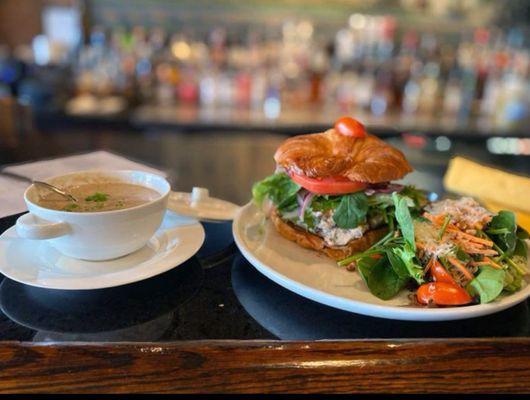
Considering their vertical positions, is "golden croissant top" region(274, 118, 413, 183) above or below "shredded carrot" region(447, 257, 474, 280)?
above

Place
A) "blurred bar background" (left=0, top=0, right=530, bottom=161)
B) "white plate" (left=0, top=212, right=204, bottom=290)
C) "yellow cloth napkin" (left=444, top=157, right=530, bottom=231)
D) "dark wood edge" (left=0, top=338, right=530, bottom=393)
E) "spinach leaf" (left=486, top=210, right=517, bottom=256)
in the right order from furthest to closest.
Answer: "blurred bar background" (left=0, top=0, right=530, bottom=161)
"yellow cloth napkin" (left=444, top=157, right=530, bottom=231)
"spinach leaf" (left=486, top=210, right=517, bottom=256)
"white plate" (left=0, top=212, right=204, bottom=290)
"dark wood edge" (left=0, top=338, right=530, bottom=393)

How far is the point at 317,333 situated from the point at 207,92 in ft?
8.72

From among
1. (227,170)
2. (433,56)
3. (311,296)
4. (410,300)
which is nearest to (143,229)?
(311,296)

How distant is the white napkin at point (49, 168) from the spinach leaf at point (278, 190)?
13.5 inches

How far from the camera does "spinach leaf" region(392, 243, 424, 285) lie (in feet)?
2.36

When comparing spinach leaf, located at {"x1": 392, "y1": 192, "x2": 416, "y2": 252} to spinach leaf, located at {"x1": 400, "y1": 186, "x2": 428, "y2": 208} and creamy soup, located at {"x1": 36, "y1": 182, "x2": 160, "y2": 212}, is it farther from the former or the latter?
creamy soup, located at {"x1": 36, "y1": 182, "x2": 160, "y2": 212}

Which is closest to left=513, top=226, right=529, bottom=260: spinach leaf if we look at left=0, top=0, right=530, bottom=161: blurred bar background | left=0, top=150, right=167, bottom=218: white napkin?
left=0, top=150, right=167, bottom=218: white napkin

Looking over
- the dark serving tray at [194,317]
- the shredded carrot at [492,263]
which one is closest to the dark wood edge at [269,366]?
the dark serving tray at [194,317]

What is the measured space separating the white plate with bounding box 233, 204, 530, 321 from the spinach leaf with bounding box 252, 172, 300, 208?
0.04 metres

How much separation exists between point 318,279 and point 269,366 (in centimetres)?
22

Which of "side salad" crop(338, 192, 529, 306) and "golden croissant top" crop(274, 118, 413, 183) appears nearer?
"side salad" crop(338, 192, 529, 306)

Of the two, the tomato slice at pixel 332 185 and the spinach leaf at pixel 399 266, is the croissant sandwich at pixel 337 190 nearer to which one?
the tomato slice at pixel 332 185

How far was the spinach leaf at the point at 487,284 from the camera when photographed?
2.20ft

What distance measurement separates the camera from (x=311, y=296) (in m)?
0.70
